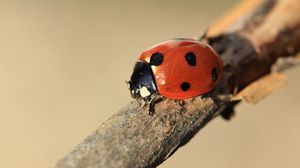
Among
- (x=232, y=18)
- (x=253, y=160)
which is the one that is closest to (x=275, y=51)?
(x=232, y=18)

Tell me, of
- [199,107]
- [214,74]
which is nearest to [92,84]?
[214,74]

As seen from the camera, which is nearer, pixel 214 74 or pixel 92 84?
pixel 214 74

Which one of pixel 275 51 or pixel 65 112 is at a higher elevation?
pixel 275 51

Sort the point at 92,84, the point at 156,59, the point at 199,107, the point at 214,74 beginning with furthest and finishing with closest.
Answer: the point at 92,84 < the point at 156,59 < the point at 214,74 < the point at 199,107

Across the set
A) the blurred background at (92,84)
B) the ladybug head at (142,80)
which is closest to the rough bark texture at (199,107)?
the ladybug head at (142,80)

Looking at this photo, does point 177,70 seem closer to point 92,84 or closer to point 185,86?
point 185,86

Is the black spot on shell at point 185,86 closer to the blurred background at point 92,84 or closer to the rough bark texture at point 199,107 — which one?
the rough bark texture at point 199,107

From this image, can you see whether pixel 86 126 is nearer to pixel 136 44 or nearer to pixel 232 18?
pixel 136 44
